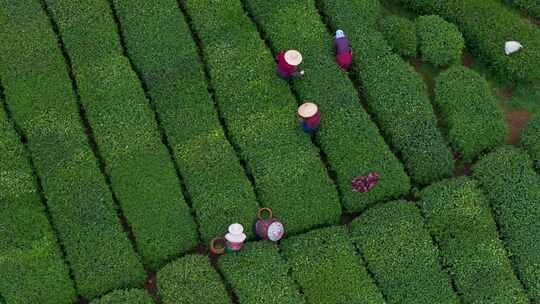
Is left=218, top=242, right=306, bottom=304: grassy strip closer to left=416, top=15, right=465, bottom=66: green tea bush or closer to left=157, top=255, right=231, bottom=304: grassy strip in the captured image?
left=157, top=255, right=231, bottom=304: grassy strip

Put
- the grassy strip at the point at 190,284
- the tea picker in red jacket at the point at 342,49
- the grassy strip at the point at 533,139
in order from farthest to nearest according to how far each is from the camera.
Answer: the tea picker in red jacket at the point at 342,49 → the grassy strip at the point at 533,139 → the grassy strip at the point at 190,284

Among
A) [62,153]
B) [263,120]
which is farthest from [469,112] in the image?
[62,153]

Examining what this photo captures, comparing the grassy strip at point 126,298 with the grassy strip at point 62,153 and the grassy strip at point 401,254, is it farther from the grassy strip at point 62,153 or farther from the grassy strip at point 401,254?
the grassy strip at point 401,254

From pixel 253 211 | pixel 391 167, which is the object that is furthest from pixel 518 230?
pixel 253 211

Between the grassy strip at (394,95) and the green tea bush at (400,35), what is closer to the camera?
the grassy strip at (394,95)

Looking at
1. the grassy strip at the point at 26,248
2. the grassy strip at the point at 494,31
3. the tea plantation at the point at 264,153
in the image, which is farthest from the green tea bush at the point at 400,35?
the grassy strip at the point at 26,248

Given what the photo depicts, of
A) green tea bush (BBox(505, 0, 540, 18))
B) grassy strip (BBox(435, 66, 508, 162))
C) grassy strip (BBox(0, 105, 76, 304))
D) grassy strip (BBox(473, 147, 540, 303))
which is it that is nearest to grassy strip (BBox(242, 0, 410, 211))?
grassy strip (BBox(435, 66, 508, 162))

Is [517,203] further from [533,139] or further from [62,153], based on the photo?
[62,153]
